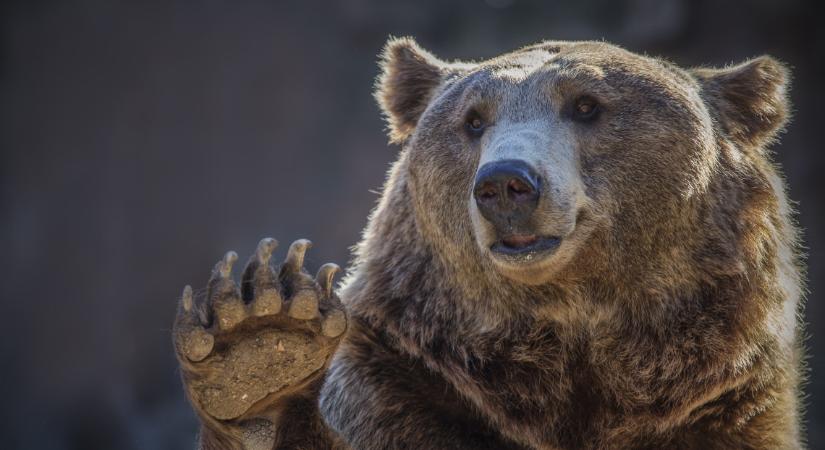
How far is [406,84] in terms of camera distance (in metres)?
4.48

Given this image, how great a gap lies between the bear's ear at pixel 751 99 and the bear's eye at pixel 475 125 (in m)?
0.91

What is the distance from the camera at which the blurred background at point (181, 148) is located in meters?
8.12

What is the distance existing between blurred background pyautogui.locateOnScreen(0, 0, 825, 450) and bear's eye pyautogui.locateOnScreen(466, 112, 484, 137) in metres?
4.89

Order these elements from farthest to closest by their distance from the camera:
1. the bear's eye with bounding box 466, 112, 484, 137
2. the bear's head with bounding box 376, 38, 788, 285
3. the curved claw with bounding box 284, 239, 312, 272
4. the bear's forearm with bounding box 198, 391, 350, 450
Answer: the bear's eye with bounding box 466, 112, 484, 137 → the bear's head with bounding box 376, 38, 788, 285 → the bear's forearm with bounding box 198, 391, 350, 450 → the curved claw with bounding box 284, 239, 312, 272

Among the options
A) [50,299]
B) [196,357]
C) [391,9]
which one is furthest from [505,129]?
[391,9]

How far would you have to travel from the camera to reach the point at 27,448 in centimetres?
795

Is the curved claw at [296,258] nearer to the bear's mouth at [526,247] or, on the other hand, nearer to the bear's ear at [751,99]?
the bear's mouth at [526,247]

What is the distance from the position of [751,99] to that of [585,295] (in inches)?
44.1

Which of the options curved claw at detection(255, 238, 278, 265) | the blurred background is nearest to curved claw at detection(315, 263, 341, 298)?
curved claw at detection(255, 238, 278, 265)

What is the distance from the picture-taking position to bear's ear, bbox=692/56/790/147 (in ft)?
13.4

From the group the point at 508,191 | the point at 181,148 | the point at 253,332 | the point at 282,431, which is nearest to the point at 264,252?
the point at 253,332

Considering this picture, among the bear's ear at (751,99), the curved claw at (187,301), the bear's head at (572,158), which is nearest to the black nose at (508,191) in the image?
the bear's head at (572,158)

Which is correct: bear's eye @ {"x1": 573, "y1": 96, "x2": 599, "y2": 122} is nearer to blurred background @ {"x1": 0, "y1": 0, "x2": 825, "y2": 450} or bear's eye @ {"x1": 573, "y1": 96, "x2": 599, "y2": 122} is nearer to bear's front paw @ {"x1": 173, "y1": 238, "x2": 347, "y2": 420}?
bear's front paw @ {"x1": 173, "y1": 238, "x2": 347, "y2": 420}

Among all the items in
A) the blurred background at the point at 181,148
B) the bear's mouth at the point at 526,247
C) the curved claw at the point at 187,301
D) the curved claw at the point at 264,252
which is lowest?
the blurred background at the point at 181,148
